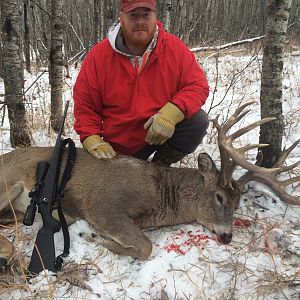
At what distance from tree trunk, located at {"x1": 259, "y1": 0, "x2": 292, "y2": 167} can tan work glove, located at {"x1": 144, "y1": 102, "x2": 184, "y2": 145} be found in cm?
104

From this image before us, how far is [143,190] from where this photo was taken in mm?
3887

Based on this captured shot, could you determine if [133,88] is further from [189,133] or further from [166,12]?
[166,12]

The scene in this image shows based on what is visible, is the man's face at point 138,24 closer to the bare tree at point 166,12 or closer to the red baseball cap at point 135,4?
the red baseball cap at point 135,4

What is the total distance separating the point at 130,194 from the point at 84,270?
87cm

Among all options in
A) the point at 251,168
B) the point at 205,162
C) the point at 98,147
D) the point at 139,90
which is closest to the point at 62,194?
the point at 98,147

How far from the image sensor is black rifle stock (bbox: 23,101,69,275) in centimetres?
313

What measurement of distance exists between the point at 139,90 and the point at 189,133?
70 centimetres

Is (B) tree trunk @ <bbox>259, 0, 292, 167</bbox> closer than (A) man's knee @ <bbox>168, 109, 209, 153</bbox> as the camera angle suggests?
Yes

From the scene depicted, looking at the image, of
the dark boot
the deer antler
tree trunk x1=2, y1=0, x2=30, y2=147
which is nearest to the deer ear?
the deer antler

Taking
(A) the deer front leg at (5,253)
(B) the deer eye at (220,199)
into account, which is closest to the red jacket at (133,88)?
(B) the deer eye at (220,199)

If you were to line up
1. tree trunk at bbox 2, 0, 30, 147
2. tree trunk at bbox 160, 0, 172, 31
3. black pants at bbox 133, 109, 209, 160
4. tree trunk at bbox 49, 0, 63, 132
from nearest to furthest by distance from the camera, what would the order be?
1. black pants at bbox 133, 109, 209, 160
2. tree trunk at bbox 2, 0, 30, 147
3. tree trunk at bbox 49, 0, 63, 132
4. tree trunk at bbox 160, 0, 172, 31

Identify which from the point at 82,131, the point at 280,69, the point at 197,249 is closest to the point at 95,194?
the point at 82,131

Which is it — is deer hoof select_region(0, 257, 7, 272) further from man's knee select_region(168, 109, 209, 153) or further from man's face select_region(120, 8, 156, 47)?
man's face select_region(120, 8, 156, 47)

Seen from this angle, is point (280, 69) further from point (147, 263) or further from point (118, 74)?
point (147, 263)
